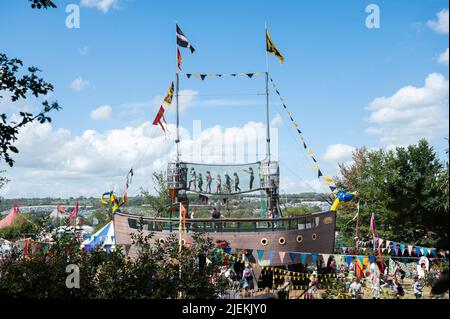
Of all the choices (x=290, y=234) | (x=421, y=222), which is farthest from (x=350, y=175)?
(x=421, y=222)

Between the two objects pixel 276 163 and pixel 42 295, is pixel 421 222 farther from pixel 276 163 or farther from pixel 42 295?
pixel 276 163

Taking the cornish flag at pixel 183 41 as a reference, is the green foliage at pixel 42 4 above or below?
below

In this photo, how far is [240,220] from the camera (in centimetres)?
2028

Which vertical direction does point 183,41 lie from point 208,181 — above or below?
above

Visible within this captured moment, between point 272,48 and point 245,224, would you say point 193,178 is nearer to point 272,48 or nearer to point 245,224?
point 245,224

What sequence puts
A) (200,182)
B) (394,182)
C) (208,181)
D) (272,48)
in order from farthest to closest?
(394,182) → (200,182) → (208,181) → (272,48)

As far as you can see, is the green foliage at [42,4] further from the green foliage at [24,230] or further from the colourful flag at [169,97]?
the colourful flag at [169,97]

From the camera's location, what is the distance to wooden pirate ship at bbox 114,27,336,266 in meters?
20.6

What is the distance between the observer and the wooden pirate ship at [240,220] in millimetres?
20594

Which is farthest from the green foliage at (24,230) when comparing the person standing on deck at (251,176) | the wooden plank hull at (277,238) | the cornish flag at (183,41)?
the cornish flag at (183,41)

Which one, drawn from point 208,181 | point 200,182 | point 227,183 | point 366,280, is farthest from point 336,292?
point 200,182

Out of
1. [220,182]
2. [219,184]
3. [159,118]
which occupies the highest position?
[159,118]

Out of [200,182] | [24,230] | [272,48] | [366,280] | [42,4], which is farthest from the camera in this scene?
[24,230]

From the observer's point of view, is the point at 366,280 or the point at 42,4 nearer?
the point at 42,4
